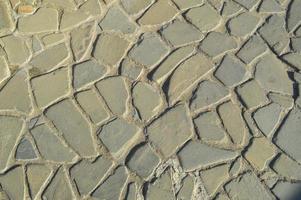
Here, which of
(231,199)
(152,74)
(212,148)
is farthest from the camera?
(152,74)

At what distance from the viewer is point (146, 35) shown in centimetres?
373

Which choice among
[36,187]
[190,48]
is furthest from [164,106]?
[36,187]

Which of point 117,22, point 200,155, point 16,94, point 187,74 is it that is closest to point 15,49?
point 16,94

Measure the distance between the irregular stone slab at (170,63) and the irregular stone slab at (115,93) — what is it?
24 centimetres

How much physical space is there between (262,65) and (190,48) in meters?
0.54

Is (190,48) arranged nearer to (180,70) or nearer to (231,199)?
(180,70)

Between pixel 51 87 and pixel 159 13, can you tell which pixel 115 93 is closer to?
pixel 51 87

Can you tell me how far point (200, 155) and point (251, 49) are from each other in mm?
991

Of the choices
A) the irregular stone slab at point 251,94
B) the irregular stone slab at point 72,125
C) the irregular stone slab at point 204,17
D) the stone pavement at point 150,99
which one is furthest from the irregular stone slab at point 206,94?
the irregular stone slab at point 72,125

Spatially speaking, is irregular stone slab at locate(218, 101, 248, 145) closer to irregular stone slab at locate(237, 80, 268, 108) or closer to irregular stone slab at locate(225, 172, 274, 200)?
irregular stone slab at locate(237, 80, 268, 108)

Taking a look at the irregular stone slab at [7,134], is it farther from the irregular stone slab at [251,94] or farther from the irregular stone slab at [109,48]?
the irregular stone slab at [251,94]

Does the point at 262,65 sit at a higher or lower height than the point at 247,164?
higher

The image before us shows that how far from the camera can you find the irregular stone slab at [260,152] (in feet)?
10.3

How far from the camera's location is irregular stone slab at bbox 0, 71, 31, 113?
10.9 feet
